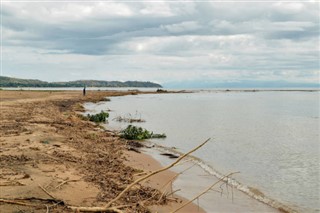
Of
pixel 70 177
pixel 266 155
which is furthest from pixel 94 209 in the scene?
pixel 266 155

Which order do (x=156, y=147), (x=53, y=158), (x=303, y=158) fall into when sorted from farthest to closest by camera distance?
(x=156, y=147) → (x=303, y=158) → (x=53, y=158)

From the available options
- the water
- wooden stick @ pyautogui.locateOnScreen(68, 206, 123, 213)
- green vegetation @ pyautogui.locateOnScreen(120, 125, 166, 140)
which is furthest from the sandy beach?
green vegetation @ pyautogui.locateOnScreen(120, 125, 166, 140)

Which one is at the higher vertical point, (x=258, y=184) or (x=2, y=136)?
(x=2, y=136)

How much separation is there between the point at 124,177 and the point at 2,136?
23.2 ft

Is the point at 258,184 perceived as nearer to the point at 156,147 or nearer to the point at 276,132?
the point at 156,147

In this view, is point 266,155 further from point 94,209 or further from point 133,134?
point 94,209

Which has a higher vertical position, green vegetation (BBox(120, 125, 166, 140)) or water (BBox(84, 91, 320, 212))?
green vegetation (BBox(120, 125, 166, 140))

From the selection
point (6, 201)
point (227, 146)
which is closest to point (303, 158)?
point (227, 146)

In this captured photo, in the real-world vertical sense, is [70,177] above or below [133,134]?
above

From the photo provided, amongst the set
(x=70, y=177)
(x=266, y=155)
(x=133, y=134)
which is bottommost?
(x=266, y=155)

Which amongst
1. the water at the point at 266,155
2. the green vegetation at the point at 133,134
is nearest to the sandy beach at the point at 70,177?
the water at the point at 266,155

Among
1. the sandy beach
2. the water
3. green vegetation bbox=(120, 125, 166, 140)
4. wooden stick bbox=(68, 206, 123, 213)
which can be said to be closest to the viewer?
wooden stick bbox=(68, 206, 123, 213)

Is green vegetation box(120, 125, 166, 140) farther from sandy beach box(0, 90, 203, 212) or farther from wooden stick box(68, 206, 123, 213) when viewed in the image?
wooden stick box(68, 206, 123, 213)

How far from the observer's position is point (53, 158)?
12.0 meters
